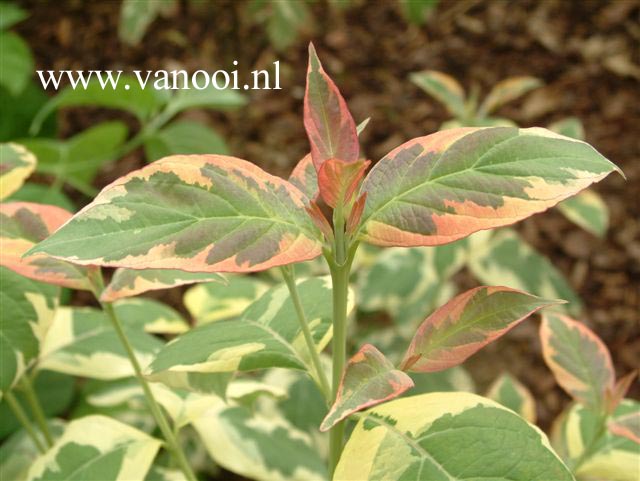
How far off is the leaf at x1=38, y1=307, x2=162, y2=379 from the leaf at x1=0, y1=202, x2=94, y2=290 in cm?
22

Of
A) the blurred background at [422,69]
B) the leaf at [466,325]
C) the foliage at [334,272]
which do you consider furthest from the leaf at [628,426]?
the blurred background at [422,69]

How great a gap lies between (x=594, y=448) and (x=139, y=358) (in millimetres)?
485

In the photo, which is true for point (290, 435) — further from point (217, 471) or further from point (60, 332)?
point (217, 471)

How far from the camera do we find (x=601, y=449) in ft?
2.60

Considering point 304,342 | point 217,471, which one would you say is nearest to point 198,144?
point 217,471

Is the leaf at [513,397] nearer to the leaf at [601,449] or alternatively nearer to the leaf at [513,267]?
the leaf at [601,449]

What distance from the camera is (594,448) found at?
784 millimetres

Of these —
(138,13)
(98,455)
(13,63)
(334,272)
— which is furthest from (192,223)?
(13,63)

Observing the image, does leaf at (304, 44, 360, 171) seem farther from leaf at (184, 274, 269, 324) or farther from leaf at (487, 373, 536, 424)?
leaf at (487, 373, 536, 424)

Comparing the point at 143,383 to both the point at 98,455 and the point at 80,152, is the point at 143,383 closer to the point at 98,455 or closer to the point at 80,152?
the point at 98,455

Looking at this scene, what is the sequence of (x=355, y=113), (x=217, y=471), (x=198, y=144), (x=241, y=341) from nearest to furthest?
(x=241, y=341) → (x=217, y=471) → (x=198, y=144) → (x=355, y=113)

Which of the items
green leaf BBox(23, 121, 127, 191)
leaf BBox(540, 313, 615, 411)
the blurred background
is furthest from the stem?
the blurred background

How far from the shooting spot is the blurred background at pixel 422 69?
204 cm

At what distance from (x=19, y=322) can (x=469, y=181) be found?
0.40 metres
